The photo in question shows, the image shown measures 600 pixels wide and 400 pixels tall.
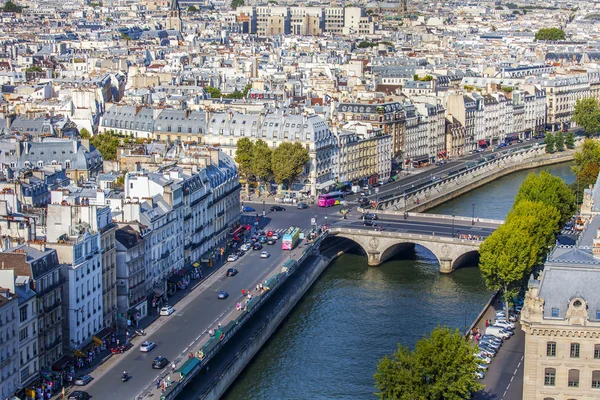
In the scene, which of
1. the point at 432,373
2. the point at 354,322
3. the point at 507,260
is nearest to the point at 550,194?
the point at 507,260

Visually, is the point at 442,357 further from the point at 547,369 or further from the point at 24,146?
the point at 24,146

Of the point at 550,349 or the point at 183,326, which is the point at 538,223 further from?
the point at 550,349

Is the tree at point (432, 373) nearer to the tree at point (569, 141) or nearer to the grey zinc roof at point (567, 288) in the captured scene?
the grey zinc roof at point (567, 288)

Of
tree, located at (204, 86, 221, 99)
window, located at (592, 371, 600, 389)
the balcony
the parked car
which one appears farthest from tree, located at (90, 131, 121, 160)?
window, located at (592, 371, 600, 389)

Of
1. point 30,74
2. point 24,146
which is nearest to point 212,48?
point 30,74

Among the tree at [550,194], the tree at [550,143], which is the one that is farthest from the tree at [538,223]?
the tree at [550,143]
